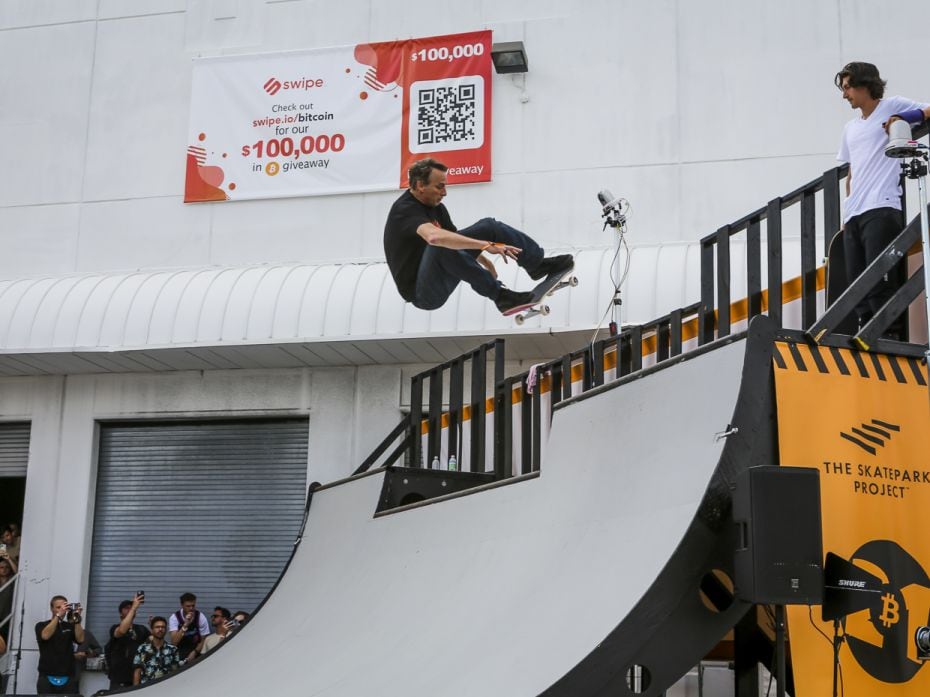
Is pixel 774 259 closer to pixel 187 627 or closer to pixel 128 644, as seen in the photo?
pixel 187 627

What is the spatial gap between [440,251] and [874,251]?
6.38 metres

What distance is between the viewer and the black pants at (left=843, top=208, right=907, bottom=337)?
212 inches

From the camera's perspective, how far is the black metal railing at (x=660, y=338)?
5359mm

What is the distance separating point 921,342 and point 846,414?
0.78 metres

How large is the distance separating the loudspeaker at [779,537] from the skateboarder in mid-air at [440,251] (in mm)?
6721

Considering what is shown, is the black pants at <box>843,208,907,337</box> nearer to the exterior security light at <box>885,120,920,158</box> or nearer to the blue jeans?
the exterior security light at <box>885,120,920,158</box>

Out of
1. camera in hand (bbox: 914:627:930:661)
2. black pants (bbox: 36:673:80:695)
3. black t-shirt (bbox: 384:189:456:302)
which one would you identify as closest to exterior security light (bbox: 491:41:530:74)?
black t-shirt (bbox: 384:189:456:302)

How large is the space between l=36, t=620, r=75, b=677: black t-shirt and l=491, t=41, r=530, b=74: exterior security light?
298 inches

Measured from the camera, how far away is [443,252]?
448 inches

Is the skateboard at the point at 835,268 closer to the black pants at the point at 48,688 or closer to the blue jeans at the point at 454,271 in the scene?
the blue jeans at the point at 454,271

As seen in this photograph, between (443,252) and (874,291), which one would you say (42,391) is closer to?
(443,252)

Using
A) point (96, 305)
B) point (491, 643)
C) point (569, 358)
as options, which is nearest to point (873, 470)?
point (491, 643)

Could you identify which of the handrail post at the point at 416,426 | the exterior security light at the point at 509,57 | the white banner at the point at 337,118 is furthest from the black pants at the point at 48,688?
the exterior security light at the point at 509,57

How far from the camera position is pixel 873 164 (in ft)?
18.4
